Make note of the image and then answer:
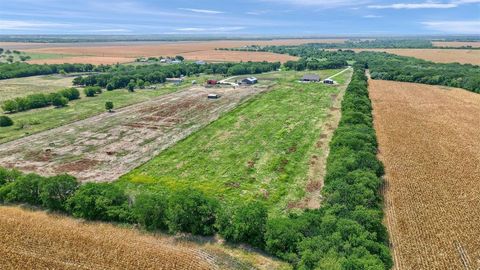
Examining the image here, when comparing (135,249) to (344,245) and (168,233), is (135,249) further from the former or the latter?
(344,245)

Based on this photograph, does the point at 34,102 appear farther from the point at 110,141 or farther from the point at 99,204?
the point at 99,204

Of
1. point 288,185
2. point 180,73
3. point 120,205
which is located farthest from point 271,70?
point 120,205

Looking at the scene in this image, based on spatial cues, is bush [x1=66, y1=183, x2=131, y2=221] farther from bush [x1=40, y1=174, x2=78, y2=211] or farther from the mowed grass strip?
the mowed grass strip

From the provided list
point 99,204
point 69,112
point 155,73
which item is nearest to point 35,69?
point 155,73

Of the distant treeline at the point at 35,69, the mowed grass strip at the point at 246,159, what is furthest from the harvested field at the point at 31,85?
the mowed grass strip at the point at 246,159

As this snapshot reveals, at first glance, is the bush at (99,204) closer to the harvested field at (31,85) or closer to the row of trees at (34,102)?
the row of trees at (34,102)

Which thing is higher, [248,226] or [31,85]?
[31,85]
